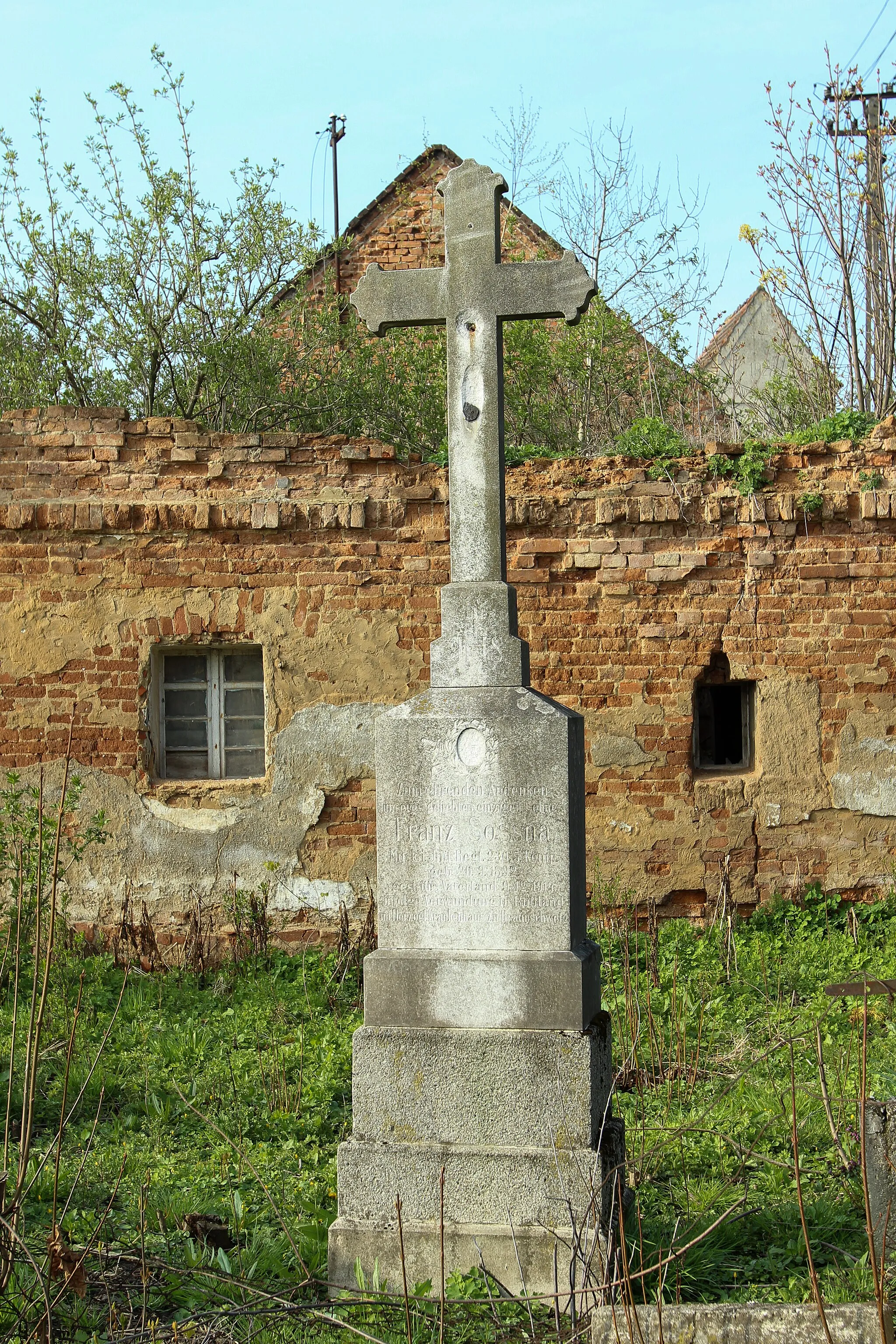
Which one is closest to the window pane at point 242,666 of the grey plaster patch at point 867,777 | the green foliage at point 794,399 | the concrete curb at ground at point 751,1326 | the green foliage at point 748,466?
the green foliage at point 748,466

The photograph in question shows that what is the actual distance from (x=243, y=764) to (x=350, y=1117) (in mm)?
3312

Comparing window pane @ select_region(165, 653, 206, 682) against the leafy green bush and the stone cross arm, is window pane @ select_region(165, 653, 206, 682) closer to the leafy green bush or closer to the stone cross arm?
the leafy green bush

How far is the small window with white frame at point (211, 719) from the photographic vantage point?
826 centimetres

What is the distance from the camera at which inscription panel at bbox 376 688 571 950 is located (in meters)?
3.98

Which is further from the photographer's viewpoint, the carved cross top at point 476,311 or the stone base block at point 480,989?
the carved cross top at point 476,311

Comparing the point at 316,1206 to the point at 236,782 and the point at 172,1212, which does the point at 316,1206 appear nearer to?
Answer: the point at 172,1212

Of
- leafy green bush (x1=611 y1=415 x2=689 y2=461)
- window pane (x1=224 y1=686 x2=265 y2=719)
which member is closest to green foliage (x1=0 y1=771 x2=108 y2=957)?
window pane (x1=224 y1=686 x2=265 y2=719)

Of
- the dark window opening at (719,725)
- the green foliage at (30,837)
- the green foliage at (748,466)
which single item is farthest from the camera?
the dark window opening at (719,725)

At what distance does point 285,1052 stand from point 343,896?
2.02 m

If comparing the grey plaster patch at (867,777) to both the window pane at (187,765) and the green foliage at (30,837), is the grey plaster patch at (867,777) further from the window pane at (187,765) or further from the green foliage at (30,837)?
the green foliage at (30,837)

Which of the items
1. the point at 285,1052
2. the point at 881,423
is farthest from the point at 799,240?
the point at 285,1052

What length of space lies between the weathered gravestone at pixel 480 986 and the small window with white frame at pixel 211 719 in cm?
425

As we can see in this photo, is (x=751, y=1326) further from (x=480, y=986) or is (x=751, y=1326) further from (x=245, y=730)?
(x=245, y=730)

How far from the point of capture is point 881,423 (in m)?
8.15
